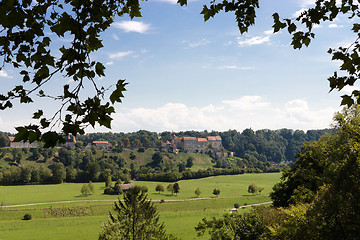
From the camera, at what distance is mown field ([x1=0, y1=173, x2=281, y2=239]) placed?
5510cm

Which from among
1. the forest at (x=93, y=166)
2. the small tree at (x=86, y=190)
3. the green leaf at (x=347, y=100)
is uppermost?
the green leaf at (x=347, y=100)

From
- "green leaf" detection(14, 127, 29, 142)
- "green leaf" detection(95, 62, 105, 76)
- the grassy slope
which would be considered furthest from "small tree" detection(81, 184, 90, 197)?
"green leaf" detection(14, 127, 29, 142)

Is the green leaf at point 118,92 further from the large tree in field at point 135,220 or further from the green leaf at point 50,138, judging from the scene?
the large tree in field at point 135,220

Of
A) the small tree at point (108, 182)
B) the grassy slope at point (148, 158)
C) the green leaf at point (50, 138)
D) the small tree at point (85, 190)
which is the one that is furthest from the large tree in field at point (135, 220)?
the grassy slope at point (148, 158)

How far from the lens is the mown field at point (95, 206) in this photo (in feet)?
181

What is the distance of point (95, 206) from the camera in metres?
81.1

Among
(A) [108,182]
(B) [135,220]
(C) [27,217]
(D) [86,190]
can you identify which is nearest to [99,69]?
(B) [135,220]

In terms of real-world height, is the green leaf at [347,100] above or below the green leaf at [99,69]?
below

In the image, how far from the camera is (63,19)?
4266 millimetres

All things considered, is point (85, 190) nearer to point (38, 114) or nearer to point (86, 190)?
point (86, 190)

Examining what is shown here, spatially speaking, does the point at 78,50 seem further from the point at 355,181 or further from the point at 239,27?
the point at 355,181

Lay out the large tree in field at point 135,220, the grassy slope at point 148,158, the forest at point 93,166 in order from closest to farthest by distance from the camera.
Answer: the large tree in field at point 135,220
the forest at point 93,166
the grassy slope at point 148,158

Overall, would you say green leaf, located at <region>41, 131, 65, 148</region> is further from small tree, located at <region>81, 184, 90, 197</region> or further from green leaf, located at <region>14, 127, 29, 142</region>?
small tree, located at <region>81, 184, 90, 197</region>

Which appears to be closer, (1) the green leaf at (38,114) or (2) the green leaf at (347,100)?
(1) the green leaf at (38,114)
